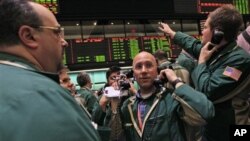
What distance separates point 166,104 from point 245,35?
2.68 ft

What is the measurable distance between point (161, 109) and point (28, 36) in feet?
4.91

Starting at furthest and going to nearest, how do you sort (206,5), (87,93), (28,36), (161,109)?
(206,5), (87,93), (161,109), (28,36)

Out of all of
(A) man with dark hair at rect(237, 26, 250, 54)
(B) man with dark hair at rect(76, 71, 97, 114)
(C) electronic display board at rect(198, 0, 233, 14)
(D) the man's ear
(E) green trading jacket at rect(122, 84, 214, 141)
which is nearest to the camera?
(D) the man's ear

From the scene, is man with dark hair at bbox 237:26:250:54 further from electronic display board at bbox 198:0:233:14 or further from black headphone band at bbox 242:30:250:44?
electronic display board at bbox 198:0:233:14

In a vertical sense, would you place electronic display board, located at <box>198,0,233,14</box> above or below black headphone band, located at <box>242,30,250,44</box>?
above

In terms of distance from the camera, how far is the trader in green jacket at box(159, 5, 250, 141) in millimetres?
2594

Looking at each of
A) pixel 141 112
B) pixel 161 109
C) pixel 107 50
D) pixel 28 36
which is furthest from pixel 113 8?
pixel 28 36

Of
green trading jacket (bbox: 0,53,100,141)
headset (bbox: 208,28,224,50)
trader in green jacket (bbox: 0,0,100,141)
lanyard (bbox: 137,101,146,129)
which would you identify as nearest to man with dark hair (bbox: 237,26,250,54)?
headset (bbox: 208,28,224,50)

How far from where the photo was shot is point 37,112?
107 centimetres

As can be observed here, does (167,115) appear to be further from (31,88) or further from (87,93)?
(87,93)

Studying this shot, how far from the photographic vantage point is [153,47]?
294 inches

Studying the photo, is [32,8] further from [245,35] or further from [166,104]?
[245,35]

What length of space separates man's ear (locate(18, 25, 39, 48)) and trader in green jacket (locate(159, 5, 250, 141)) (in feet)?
4.94

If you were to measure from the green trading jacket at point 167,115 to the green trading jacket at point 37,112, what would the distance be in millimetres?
1400
